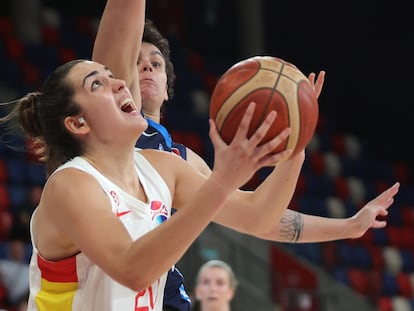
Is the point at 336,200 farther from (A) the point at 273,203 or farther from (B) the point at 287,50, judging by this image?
(A) the point at 273,203

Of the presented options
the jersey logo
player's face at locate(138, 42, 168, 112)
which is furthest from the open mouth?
player's face at locate(138, 42, 168, 112)

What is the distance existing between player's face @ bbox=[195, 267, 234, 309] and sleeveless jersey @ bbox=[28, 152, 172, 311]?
2860 millimetres

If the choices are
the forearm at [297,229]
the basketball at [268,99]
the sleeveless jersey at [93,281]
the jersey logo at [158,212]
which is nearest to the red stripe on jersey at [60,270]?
the sleeveless jersey at [93,281]

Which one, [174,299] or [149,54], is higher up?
[149,54]

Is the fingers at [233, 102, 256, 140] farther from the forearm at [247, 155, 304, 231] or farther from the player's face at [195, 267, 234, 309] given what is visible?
the player's face at [195, 267, 234, 309]

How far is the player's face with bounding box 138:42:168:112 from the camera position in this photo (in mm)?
3605

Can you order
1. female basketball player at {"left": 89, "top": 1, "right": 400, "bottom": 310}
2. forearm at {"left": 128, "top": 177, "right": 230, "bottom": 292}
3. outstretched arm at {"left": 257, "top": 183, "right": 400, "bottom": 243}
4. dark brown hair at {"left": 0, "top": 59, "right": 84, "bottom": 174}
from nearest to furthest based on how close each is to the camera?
forearm at {"left": 128, "top": 177, "right": 230, "bottom": 292} → dark brown hair at {"left": 0, "top": 59, "right": 84, "bottom": 174} → female basketball player at {"left": 89, "top": 1, "right": 400, "bottom": 310} → outstretched arm at {"left": 257, "top": 183, "right": 400, "bottom": 243}

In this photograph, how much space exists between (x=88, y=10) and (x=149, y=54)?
34.7ft

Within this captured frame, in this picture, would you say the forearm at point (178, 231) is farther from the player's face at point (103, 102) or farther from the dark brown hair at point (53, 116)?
the dark brown hair at point (53, 116)

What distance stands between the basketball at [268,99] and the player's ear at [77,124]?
1.45 ft

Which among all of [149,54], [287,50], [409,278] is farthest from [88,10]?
[149,54]

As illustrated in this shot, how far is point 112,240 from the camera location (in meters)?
2.27

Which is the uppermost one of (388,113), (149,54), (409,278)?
(149,54)

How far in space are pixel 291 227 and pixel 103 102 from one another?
1027 millimetres
